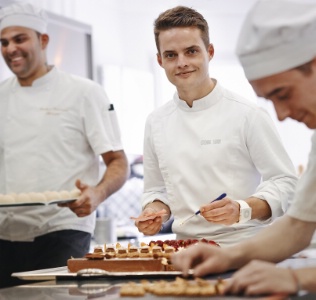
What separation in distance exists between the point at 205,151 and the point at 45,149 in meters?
0.81

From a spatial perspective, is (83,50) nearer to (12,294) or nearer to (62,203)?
(62,203)

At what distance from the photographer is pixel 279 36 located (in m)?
1.53

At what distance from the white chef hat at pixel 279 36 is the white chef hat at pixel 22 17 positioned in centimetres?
179

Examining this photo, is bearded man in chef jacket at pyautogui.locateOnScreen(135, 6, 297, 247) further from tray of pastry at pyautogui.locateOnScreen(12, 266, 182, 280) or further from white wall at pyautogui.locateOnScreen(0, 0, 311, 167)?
white wall at pyautogui.locateOnScreen(0, 0, 311, 167)

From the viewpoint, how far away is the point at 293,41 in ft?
4.98

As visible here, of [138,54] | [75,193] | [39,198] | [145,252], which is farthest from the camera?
[138,54]

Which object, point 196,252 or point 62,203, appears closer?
point 196,252

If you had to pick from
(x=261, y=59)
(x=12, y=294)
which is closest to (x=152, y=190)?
(x=12, y=294)

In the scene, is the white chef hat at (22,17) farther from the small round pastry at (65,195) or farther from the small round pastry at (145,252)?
the small round pastry at (145,252)

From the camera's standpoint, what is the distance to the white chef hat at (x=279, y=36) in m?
1.51

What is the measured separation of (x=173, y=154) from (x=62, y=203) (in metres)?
0.49

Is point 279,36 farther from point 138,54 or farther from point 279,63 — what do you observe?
point 138,54

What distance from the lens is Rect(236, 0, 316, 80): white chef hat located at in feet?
4.97

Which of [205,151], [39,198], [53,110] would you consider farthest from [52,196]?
[205,151]
